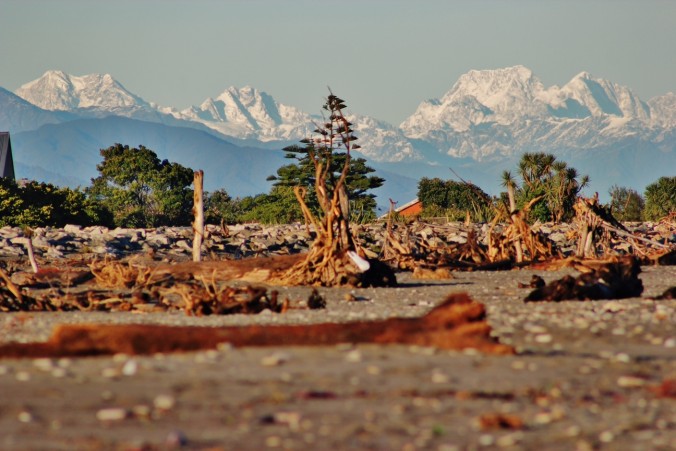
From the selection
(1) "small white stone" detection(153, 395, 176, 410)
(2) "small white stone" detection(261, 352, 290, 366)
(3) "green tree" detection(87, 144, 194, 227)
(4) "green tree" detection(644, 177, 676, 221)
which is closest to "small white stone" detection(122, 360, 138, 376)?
(1) "small white stone" detection(153, 395, 176, 410)

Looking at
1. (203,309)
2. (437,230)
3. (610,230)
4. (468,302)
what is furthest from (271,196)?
(468,302)

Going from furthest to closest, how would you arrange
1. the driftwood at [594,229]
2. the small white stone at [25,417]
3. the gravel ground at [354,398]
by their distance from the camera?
the driftwood at [594,229] → the small white stone at [25,417] → the gravel ground at [354,398]

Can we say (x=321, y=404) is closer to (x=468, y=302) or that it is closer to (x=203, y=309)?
(x=468, y=302)

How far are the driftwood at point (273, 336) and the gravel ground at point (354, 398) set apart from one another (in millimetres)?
169

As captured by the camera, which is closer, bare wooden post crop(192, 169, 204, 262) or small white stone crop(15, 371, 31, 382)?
small white stone crop(15, 371, 31, 382)

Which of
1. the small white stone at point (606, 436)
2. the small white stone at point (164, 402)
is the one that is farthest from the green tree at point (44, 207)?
the small white stone at point (606, 436)

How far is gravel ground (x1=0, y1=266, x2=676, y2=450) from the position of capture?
22.5 ft

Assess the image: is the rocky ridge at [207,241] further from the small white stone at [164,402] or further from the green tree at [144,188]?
the small white stone at [164,402]

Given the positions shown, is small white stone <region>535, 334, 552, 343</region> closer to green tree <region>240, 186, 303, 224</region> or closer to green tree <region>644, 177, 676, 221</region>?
green tree <region>240, 186, 303, 224</region>

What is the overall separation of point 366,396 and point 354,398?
107 millimetres

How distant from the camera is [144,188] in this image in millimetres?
68188

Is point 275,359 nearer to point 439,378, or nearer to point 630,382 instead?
point 439,378

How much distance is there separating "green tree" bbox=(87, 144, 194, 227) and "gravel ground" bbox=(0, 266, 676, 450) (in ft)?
176

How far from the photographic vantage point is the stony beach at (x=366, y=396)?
22.6 feet
